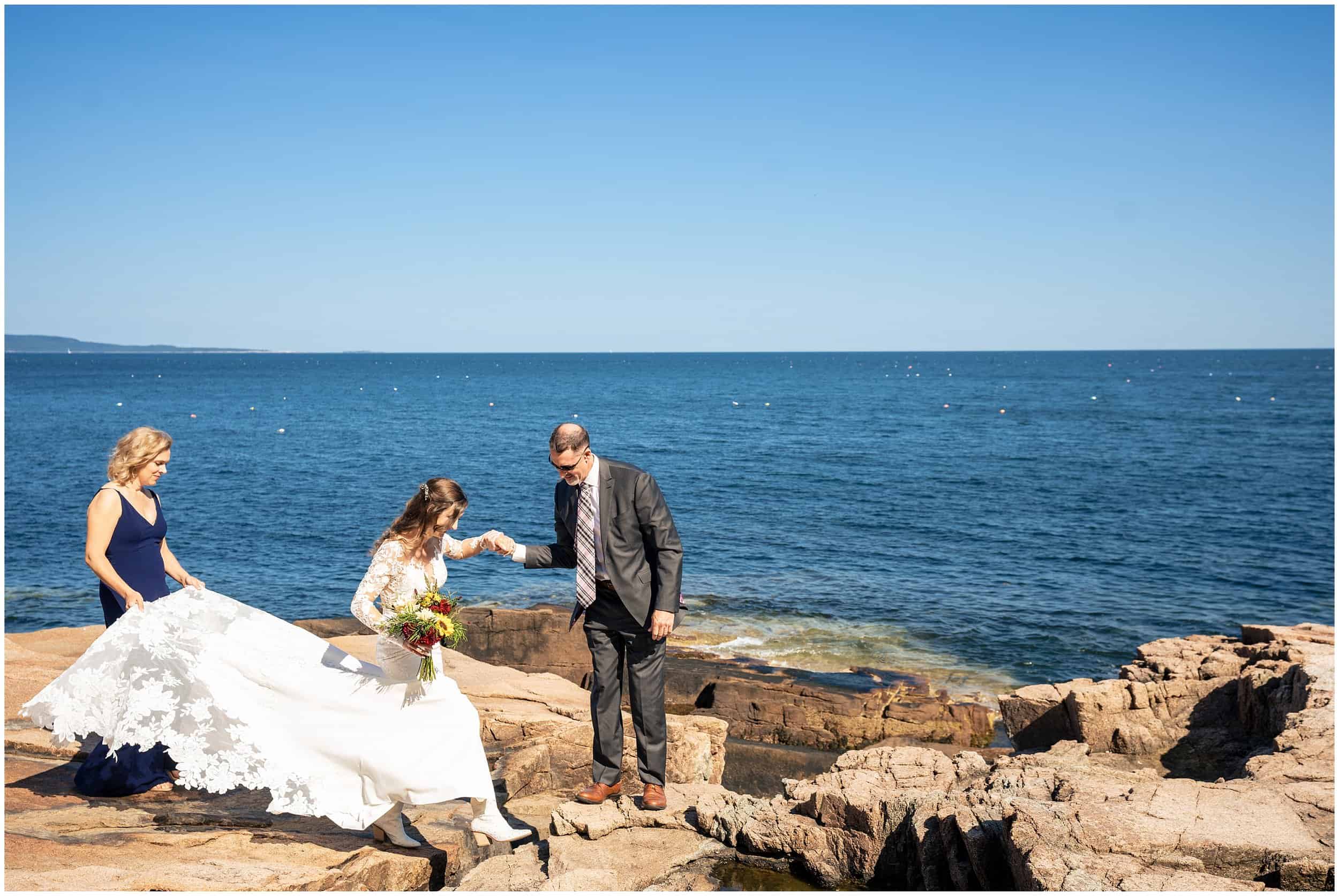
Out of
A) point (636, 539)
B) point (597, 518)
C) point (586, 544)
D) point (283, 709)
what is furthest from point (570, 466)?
point (283, 709)

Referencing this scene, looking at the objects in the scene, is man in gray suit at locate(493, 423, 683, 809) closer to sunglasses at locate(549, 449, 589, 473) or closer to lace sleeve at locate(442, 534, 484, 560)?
sunglasses at locate(549, 449, 589, 473)

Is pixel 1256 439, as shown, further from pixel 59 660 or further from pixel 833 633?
pixel 59 660

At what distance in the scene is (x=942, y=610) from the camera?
22.0 meters

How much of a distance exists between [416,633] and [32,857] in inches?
92.8

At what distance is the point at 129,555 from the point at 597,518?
3.17 metres

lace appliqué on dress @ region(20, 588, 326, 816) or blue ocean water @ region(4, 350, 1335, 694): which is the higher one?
lace appliqué on dress @ region(20, 588, 326, 816)

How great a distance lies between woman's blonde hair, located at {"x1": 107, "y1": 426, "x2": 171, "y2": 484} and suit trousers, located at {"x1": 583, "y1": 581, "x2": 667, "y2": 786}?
3.11 m

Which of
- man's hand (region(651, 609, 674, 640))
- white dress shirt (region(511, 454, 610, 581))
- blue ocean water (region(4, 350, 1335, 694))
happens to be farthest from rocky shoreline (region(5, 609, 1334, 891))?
blue ocean water (region(4, 350, 1335, 694))

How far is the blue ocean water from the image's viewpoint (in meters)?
21.4

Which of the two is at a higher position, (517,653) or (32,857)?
(32,857)

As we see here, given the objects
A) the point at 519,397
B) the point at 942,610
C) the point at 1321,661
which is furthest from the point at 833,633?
the point at 519,397

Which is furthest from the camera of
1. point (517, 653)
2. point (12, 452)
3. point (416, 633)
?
point (12, 452)

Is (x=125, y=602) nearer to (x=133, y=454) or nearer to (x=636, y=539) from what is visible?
(x=133, y=454)

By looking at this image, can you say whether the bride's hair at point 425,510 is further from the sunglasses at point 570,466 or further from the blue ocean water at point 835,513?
the blue ocean water at point 835,513
